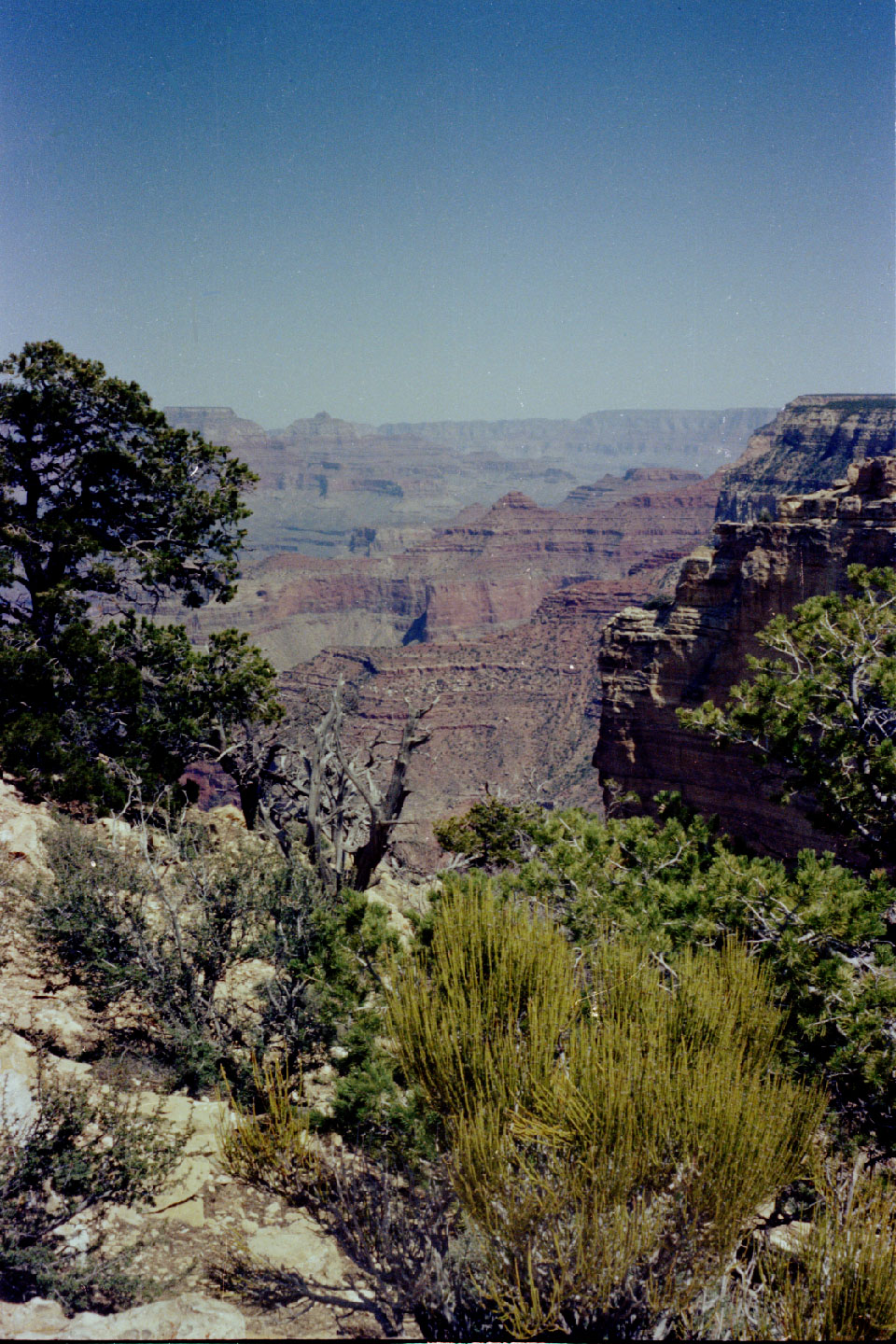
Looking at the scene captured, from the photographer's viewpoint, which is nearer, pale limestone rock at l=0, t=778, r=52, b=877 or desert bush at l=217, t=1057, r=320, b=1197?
desert bush at l=217, t=1057, r=320, b=1197

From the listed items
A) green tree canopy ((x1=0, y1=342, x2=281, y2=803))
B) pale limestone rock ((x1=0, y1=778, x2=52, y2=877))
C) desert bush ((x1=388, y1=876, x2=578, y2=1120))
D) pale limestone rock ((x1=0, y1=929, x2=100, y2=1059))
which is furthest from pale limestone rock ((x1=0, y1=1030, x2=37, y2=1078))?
green tree canopy ((x1=0, y1=342, x2=281, y2=803))

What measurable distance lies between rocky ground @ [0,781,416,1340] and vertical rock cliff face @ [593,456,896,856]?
72.5 ft

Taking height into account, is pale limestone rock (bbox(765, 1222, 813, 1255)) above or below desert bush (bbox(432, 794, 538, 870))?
above

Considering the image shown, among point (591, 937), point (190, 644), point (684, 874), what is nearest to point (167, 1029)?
point (591, 937)

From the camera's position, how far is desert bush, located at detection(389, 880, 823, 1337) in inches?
207

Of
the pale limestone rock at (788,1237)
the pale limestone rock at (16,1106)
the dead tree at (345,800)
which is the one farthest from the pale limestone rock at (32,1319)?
the dead tree at (345,800)

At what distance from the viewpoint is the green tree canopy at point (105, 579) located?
15.2 meters

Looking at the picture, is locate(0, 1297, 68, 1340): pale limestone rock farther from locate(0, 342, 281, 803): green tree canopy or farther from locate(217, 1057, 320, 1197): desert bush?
locate(0, 342, 281, 803): green tree canopy

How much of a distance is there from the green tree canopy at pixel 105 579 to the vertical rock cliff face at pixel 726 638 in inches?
674

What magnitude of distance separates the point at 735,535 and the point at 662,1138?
92.1 ft

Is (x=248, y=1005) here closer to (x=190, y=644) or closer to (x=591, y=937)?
(x=591, y=937)

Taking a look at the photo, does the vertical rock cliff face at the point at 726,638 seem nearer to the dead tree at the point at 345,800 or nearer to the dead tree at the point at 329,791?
the dead tree at the point at 329,791

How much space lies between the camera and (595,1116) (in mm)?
5711

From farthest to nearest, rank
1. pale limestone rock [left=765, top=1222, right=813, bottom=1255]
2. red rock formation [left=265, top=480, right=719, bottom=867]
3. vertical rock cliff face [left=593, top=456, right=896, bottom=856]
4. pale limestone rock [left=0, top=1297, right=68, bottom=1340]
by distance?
red rock formation [left=265, top=480, right=719, bottom=867] < vertical rock cliff face [left=593, top=456, right=896, bottom=856] < pale limestone rock [left=765, top=1222, right=813, bottom=1255] < pale limestone rock [left=0, top=1297, right=68, bottom=1340]
